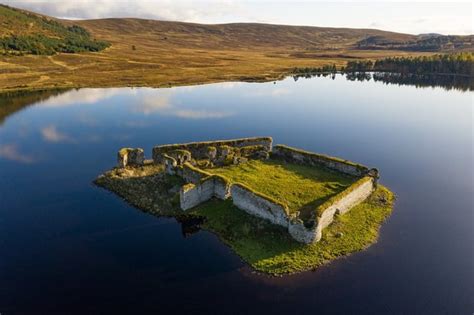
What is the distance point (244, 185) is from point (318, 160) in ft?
41.1

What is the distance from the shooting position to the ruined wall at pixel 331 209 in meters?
29.2

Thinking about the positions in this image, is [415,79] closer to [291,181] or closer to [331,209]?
[291,181]

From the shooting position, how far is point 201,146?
47000 mm

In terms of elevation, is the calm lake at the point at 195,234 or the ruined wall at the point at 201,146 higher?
the ruined wall at the point at 201,146

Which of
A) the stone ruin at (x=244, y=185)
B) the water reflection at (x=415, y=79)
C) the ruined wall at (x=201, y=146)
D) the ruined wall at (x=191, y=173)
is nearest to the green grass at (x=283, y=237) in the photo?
the stone ruin at (x=244, y=185)

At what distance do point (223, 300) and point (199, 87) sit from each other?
83.0 metres

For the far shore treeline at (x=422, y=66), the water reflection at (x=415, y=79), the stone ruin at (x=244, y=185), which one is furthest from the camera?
the far shore treeline at (x=422, y=66)

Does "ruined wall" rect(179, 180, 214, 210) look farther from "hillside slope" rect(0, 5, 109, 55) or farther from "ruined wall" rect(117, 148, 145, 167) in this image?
"hillside slope" rect(0, 5, 109, 55)

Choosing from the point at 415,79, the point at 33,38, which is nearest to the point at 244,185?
the point at 415,79

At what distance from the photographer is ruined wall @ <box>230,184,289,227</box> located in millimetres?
30812

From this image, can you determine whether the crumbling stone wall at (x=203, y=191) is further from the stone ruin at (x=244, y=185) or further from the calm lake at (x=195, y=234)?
the calm lake at (x=195, y=234)

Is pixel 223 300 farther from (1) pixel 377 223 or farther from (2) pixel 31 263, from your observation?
(1) pixel 377 223

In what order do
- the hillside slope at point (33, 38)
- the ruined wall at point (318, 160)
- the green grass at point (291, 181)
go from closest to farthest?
A: the green grass at point (291, 181)
the ruined wall at point (318, 160)
the hillside slope at point (33, 38)

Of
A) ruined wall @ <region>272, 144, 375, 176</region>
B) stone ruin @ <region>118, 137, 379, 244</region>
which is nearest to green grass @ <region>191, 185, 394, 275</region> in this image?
stone ruin @ <region>118, 137, 379, 244</region>
